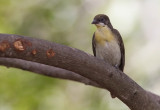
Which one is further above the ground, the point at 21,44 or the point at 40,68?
the point at 21,44

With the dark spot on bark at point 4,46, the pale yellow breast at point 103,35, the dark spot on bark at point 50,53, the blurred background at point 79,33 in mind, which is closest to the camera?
the dark spot on bark at point 4,46

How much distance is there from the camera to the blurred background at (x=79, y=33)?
6946mm

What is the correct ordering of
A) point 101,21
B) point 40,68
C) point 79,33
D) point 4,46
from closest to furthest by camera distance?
point 4,46
point 40,68
point 101,21
point 79,33

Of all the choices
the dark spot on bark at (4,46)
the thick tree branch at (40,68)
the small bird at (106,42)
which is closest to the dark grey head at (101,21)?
the small bird at (106,42)

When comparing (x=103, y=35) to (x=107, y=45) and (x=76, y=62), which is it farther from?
(x=76, y=62)

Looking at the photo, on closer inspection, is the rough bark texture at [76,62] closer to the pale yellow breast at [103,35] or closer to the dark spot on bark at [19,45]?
the dark spot on bark at [19,45]

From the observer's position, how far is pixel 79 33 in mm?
7816

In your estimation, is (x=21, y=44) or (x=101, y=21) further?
(x=101, y=21)

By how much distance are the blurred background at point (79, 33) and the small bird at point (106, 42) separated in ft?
4.42

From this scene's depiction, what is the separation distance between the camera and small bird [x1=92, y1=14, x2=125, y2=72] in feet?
17.7

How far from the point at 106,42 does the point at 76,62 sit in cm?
160

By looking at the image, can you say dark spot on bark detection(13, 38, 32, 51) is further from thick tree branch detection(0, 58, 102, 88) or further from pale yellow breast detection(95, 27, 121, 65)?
pale yellow breast detection(95, 27, 121, 65)

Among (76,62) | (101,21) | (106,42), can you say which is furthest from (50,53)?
(101,21)

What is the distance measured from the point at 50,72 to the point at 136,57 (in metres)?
2.76
